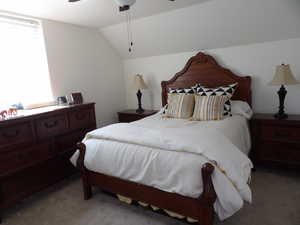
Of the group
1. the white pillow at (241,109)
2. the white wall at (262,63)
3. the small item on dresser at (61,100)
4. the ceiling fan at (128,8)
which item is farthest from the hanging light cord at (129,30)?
the white pillow at (241,109)

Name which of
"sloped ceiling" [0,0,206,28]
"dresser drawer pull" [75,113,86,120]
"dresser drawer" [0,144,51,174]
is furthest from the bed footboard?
"sloped ceiling" [0,0,206,28]

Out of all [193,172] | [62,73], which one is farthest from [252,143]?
[62,73]

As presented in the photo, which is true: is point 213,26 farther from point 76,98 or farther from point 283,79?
point 76,98

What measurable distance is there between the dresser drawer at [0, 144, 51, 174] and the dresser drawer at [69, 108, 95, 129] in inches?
17.9

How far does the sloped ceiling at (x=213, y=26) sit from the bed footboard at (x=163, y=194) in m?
2.21

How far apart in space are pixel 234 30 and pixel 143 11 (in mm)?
1334

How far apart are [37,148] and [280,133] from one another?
117 inches

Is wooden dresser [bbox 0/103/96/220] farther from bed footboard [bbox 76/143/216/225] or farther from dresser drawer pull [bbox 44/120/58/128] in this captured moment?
bed footboard [bbox 76/143/216/225]

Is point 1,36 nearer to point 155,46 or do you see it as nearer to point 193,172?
point 155,46

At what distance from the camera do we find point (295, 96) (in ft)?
9.38

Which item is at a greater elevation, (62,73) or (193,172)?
(62,73)

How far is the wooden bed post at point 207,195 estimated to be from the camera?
4.96 ft

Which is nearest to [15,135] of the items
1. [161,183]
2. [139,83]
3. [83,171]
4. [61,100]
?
[83,171]

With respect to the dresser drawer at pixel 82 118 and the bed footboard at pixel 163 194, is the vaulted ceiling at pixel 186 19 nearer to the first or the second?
the dresser drawer at pixel 82 118
